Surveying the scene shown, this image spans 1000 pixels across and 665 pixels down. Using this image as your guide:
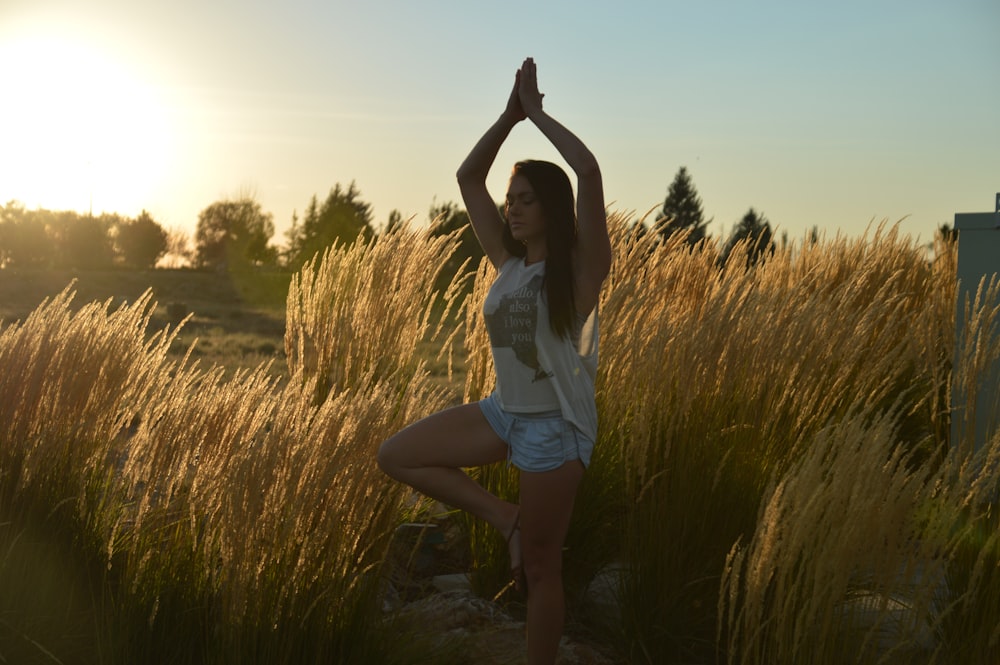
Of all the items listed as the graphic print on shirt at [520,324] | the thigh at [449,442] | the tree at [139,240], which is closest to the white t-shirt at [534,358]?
the graphic print on shirt at [520,324]

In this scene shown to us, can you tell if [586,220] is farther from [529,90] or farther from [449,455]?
[449,455]

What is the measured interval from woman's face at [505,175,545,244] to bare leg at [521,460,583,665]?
25.7 inches

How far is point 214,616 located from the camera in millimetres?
2773

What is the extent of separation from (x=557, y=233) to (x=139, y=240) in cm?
4430

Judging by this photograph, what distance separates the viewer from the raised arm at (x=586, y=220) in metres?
2.72

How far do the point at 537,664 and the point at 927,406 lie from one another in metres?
3.15

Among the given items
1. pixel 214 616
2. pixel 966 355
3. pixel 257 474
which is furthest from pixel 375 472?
pixel 966 355

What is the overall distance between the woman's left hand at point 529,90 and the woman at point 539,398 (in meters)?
0.05

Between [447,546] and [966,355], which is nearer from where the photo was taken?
[966,355]

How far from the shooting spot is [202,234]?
45344 mm

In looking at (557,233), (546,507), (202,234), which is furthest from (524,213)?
(202,234)

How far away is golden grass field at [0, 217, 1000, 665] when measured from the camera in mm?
2457

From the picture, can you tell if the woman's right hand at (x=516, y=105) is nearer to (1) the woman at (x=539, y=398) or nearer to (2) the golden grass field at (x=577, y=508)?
(1) the woman at (x=539, y=398)

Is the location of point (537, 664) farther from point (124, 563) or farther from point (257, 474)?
point (124, 563)
